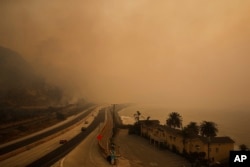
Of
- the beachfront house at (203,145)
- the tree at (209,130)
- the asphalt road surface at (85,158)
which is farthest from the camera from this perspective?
the tree at (209,130)

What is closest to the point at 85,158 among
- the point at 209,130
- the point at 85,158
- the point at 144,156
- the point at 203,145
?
the point at 85,158

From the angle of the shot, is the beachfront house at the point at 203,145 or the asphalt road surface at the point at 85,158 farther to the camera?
the beachfront house at the point at 203,145

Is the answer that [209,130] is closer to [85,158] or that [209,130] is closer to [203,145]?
[203,145]

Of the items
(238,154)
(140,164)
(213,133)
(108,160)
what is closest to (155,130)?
(213,133)

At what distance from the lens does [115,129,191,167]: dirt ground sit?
68.3 m

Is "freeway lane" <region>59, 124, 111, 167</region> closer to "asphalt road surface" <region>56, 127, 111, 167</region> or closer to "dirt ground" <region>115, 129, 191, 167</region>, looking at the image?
"asphalt road surface" <region>56, 127, 111, 167</region>

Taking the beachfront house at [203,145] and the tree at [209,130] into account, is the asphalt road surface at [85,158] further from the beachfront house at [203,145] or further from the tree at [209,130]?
the tree at [209,130]

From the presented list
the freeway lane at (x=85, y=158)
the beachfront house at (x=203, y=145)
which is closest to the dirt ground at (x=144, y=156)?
the beachfront house at (x=203, y=145)

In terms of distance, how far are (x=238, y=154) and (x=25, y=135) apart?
10133cm

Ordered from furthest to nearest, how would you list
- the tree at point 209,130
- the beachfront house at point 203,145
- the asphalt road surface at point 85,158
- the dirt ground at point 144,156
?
the tree at point 209,130 < the beachfront house at point 203,145 < the dirt ground at point 144,156 < the asphalt road surface at point 85,158

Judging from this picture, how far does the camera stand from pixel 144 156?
78.5m

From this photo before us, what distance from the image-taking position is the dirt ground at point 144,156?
68.3 meters

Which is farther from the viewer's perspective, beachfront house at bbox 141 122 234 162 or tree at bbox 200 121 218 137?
tree at bbox 200 121 218 137

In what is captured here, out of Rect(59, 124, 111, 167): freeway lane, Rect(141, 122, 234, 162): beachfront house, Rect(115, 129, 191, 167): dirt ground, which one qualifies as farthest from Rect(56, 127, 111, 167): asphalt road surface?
Rect(141, 122, 234, 162): beachfront house
